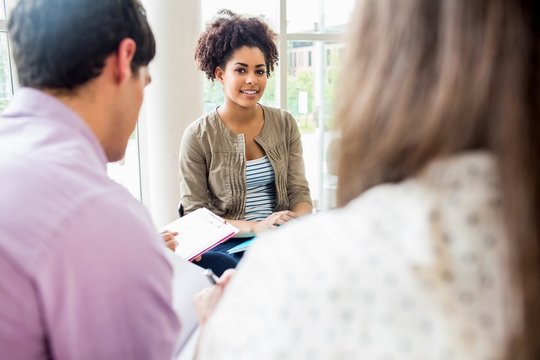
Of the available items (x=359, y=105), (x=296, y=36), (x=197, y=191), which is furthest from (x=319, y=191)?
(x=359, y=105)

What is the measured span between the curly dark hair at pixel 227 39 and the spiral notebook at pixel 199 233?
90 centimetres

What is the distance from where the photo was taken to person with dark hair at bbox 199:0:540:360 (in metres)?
0.49

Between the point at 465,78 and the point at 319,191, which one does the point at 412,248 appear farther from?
the point at 319,191

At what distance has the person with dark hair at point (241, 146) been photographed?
7.51ft

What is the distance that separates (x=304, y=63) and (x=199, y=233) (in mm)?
2758

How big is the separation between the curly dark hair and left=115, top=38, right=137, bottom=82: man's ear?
148 cm

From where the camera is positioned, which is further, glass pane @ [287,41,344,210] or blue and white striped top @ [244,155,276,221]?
glass pane @ [287,41,344,210]

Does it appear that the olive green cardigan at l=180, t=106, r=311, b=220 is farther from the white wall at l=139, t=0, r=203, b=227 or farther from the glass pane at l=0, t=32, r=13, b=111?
the glass pane at l=0, t=32, r=13, b=111

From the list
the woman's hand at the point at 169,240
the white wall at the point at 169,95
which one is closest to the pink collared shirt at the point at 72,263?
the woman's hand at the point at 169,240

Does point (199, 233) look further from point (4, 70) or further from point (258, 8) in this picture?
point (258, 8)

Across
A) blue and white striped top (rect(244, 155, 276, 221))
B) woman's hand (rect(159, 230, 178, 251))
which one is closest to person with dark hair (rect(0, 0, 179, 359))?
woman's hand (rect(159, 230, 178, 251))

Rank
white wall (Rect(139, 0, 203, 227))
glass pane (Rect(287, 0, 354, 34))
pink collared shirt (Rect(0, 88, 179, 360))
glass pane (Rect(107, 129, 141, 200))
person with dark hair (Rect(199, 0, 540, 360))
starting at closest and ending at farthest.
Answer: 1. person with dark hair (Rect(199, 0, 540, 360))
2. pink collared shirt (Rect(0, 88, 179, 360))
3. white wall (Rect(139, 0, 203, 227))
4. glass pane (Rect(107, 129, 141, 200))
5. glass pane (Rect(287, 0, 354, 34))

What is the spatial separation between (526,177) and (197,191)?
1.88 metres

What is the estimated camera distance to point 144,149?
3695 mm
